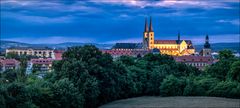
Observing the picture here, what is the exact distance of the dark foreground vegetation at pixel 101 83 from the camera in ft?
122

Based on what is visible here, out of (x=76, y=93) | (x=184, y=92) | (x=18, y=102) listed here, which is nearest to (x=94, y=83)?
(x=76, y=93)

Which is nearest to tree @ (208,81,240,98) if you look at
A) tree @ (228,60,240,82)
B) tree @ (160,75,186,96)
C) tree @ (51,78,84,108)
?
tree @ (228,60,240,82)

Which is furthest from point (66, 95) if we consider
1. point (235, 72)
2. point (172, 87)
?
point (235, 72)

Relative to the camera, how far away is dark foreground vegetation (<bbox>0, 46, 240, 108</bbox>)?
37.3 metres

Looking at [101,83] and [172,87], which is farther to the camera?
[172,87]

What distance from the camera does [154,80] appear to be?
69.3 meters

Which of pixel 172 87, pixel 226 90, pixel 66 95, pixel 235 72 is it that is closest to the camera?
pixel 66 95

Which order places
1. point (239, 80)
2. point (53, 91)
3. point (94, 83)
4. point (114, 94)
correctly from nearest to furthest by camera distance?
point (53, 91), point (94, 83), point (114, 94), point (239, 80)

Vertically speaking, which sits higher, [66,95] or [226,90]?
[66,95]

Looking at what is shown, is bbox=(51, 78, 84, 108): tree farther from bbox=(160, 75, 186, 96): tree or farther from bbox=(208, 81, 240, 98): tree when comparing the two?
bbox=(208, 81, 240, 98): tree

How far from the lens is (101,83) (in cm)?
5062

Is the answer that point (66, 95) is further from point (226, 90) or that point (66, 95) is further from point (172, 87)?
point (172, 87)

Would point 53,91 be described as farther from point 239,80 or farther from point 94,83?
point 239,80

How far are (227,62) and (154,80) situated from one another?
11.8 meters
